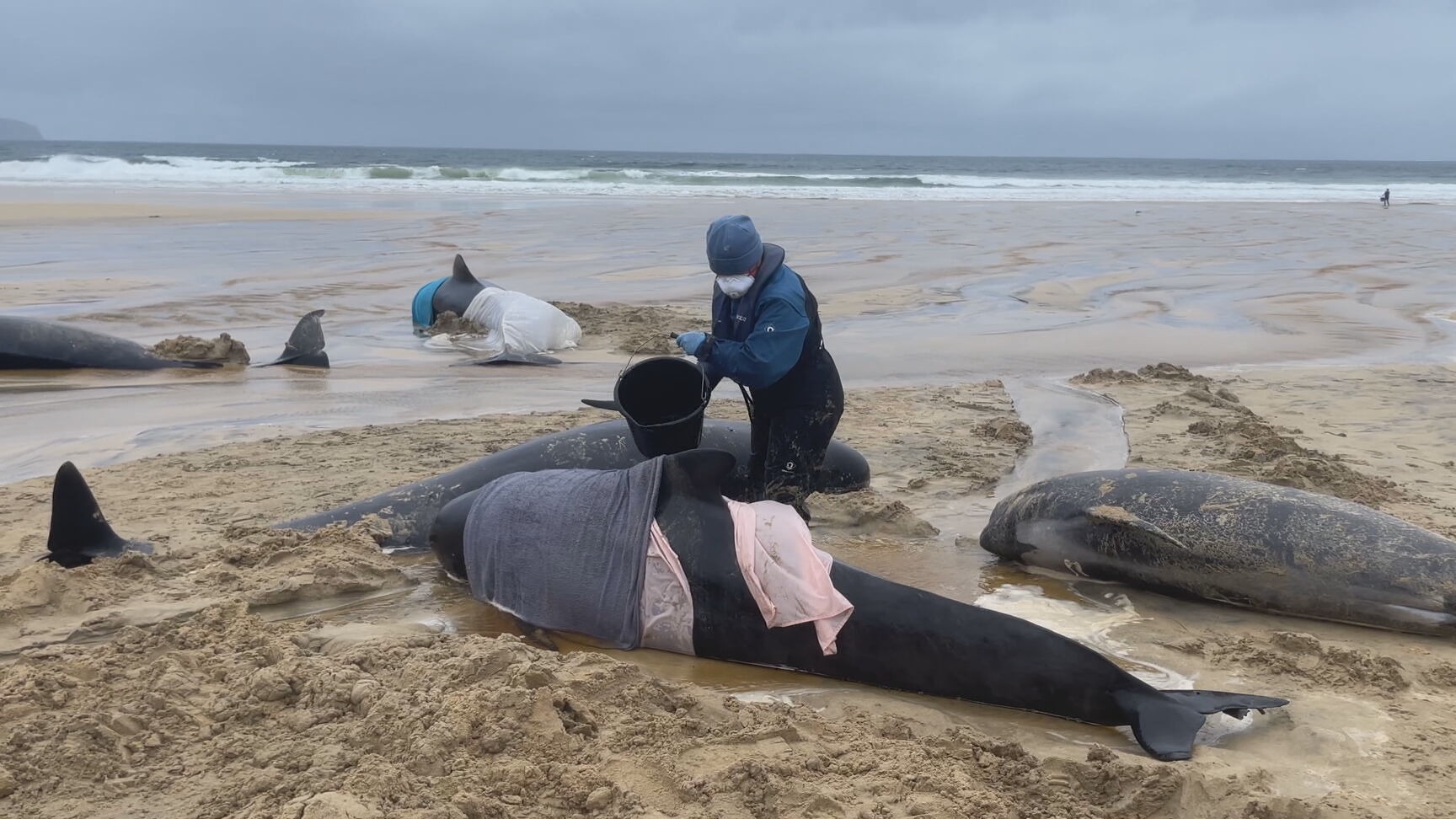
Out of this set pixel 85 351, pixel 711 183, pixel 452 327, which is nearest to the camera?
pixel 85 351

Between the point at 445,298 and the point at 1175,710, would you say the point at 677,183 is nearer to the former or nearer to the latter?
the point at 445,298

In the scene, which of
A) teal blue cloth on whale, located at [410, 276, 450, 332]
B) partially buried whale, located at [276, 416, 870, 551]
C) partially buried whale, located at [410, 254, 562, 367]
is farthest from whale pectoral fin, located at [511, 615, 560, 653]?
teal blue cloth on whale, located at [410, 276, 450, 332]

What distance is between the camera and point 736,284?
552cm

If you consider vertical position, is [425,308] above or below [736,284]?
below

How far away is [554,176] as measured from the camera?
5612 centimetres

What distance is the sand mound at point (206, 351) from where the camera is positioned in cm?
1001

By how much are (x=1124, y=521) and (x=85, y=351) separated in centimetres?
875

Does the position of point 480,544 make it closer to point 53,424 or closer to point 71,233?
point 53,424

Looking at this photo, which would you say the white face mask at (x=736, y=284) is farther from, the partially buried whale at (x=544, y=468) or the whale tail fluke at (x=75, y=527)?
the whale tail fluke at (x=75, y=527)

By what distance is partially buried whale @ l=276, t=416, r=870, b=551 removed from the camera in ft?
18.8

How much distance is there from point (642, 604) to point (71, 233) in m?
21.6

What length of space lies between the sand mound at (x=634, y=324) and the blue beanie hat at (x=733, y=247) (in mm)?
Answer: 5152

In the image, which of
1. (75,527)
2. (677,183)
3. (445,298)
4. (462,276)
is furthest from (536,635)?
(677,183)

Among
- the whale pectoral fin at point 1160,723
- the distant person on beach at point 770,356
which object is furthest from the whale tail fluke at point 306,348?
the whale pectoral fin at point 1160,723
